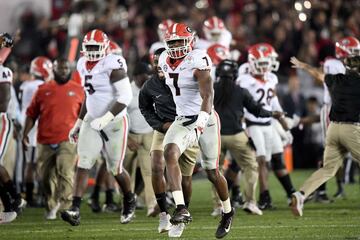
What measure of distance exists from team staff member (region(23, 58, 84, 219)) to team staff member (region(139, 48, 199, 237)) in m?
1.62

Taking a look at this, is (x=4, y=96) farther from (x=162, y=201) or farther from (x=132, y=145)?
(x=162, y=201)

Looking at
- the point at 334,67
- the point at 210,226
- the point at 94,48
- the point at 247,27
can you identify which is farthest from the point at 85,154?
the point at 247,27

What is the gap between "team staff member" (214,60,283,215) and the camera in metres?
10.7

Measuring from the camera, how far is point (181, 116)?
8508 millimetres

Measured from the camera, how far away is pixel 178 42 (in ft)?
27.7

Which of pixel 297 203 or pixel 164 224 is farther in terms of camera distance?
pixel 297 203

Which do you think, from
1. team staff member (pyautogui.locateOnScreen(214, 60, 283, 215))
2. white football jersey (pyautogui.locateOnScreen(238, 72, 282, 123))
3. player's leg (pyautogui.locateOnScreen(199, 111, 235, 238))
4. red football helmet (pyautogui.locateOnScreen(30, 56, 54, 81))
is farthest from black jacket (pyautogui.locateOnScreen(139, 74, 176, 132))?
red football helmet (pyautogui.locateOnScreen(30, 56, 54, 81))

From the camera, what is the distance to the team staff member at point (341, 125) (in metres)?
9.89


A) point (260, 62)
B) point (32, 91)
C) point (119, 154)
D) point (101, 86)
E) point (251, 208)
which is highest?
point (260, 62)

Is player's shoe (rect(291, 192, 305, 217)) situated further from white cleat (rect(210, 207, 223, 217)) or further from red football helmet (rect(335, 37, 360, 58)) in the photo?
red football helmet (rect(335, 37, 360, 58))

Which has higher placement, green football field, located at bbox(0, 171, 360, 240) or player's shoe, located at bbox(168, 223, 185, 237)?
player's shoe, located at bbox(168, 223, 185, 237)

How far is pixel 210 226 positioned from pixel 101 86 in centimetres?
175

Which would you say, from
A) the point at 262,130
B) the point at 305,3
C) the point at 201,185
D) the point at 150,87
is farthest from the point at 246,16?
the point at 150,87

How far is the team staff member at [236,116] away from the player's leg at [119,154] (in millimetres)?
1327
